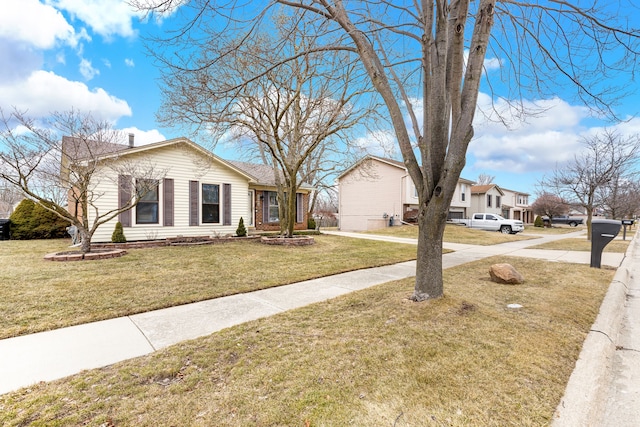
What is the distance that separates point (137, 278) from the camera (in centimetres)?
602

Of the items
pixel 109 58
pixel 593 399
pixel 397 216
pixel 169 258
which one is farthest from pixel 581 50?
pixel 397 216

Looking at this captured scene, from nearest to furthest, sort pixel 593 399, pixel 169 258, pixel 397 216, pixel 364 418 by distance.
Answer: pixel 364 418 → pixel 593 399 → pixel 169 258 → pixel 397 216

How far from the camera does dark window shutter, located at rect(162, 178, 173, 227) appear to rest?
11.9 metres

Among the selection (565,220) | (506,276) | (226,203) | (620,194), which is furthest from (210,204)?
(565,220)

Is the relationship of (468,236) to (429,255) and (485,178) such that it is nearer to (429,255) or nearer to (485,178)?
(429,255)

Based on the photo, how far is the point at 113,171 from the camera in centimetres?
1075

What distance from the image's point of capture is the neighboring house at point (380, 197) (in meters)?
24.5

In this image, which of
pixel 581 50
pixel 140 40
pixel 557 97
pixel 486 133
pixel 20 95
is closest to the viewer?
pixel 140 40

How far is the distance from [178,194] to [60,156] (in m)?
3.83

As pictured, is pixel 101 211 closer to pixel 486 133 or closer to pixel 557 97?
pixel 486 133

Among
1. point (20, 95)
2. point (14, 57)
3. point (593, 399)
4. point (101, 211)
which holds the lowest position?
point (593, 399)

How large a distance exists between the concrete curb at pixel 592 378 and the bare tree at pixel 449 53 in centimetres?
162

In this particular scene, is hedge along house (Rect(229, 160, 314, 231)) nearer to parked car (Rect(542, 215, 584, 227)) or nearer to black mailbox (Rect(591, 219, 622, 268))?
black mailbox (Rect(591, 219, 622, 268))

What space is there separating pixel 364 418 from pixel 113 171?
1209 centimetres
